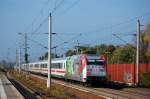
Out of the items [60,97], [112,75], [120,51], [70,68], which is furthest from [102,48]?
[60,97]

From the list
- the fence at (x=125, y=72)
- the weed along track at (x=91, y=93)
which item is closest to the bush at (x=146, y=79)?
the fence at (x=125, y=72)

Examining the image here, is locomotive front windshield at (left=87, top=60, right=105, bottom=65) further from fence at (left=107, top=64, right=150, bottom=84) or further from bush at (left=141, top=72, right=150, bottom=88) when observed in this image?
fence at (left=107, top=64, right=150, bottom=84)

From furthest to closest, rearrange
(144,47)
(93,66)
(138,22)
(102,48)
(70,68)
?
(102,48) < (144,47) < (70,68) < (138,22) < (93,66)

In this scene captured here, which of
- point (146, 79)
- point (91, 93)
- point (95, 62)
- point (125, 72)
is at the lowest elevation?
point (91, 93)

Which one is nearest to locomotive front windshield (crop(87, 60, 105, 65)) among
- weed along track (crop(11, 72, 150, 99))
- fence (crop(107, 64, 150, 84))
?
weed along track (crop(11, 72, 150, 99))

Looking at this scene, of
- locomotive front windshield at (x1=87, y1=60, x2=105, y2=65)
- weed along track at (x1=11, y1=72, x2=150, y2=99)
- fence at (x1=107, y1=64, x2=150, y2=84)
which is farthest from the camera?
fence at (x1=107, y1=64, x2=150, y2=84)

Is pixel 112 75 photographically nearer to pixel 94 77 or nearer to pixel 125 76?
pixel 125 76

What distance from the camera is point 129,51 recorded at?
8706cm

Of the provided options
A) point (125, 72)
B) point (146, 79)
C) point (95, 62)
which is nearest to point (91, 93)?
point (95, 62)

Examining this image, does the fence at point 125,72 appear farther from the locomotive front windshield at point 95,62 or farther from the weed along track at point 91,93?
the weed along track at point 91,93

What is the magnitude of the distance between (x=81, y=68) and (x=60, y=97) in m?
12.1

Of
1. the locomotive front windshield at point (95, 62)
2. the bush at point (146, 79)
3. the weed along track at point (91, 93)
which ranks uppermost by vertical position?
the locomotive front windshield at point (95, 62)

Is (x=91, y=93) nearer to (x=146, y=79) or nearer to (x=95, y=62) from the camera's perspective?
(x=95, y=62)

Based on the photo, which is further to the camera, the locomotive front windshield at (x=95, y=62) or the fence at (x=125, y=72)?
the fence at (x=125, y=72)
